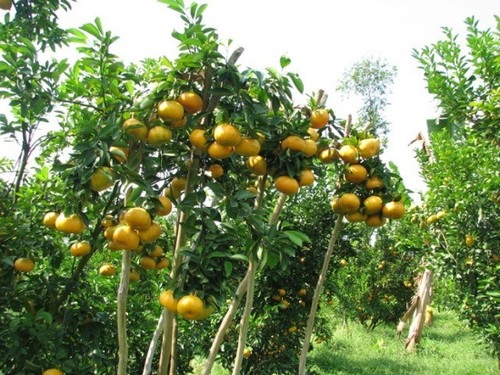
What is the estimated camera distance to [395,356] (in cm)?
748

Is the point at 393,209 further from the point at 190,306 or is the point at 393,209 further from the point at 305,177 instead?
the point at 190,306

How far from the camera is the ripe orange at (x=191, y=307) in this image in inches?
53.7

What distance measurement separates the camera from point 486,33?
331 cm

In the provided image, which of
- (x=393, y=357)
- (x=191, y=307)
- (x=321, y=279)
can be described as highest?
(x=321, y=279)

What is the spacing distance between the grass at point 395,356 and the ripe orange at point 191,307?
12.2 feet

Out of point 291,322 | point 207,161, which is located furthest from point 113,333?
point 291,322

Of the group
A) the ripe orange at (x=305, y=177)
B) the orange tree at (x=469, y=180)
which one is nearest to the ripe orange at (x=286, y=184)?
the ripe orange at (x=305, y=177)

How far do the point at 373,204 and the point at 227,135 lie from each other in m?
0.91

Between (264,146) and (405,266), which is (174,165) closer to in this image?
(264,146)

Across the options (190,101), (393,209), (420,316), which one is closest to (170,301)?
(190,101)

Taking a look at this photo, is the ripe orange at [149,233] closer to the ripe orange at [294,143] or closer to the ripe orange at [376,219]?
the ripe orange at [294,143]

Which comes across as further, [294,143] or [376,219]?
[376,219]

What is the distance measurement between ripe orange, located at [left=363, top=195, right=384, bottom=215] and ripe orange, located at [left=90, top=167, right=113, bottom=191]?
4.02 ft

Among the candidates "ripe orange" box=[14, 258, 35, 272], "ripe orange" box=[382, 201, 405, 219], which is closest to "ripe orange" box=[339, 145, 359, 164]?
"ripe orange" box=[382, 201, 405, 219]
